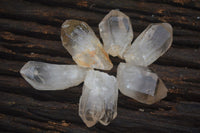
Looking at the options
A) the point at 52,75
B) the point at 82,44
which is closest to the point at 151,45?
the point at 82,44

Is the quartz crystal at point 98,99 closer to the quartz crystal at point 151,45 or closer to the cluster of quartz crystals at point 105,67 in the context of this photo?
the cluster of quartz crystals at point 105,67

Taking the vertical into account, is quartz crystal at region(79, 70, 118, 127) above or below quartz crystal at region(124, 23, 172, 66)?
below

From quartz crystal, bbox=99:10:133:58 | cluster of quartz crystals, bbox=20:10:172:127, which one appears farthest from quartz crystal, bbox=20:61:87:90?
quartz crystal, bbox=99:10:133:58

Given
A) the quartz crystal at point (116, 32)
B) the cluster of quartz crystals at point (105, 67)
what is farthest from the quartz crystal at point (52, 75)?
the quartz crystal at point (116, 32)

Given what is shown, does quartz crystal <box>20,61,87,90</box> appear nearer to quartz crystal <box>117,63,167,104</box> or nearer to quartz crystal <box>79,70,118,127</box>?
quartz crystal <box>79,70,118,127</box>

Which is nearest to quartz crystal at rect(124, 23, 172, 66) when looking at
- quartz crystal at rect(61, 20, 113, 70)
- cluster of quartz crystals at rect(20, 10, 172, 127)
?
cluster of quartz crystals at rect(20, 10, 172, 127)

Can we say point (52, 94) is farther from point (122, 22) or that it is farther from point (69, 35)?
point (122, 22)
